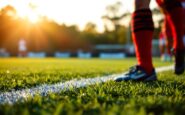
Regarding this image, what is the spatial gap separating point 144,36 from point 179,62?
1006 mm

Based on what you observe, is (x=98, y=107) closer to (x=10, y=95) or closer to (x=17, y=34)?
(x=10, y=95)

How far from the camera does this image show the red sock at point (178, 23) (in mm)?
4477

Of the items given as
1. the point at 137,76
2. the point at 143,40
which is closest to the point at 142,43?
the point at 143,40

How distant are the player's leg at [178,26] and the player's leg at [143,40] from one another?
2.82ft

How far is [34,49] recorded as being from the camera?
2004 inches

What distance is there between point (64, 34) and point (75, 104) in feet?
186

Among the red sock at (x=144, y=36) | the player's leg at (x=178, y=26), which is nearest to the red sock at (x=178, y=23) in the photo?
the player's leg at (x=178, y=26)

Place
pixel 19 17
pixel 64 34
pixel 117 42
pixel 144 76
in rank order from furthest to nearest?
1. pixel 117 42
2. pixel 64 34
3. pixel 19 17
4. pixel 144 76

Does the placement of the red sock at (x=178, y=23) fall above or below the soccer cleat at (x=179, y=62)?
above

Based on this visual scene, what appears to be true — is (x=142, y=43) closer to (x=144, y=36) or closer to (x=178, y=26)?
(x=144, y=36)

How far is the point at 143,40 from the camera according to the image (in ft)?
12.0

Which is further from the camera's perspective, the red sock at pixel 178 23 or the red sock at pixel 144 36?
the red sock at pixel 178 23

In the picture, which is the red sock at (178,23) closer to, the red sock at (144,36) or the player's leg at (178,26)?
the player's leg at (178,26)

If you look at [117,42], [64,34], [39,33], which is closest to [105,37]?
[117,42]
